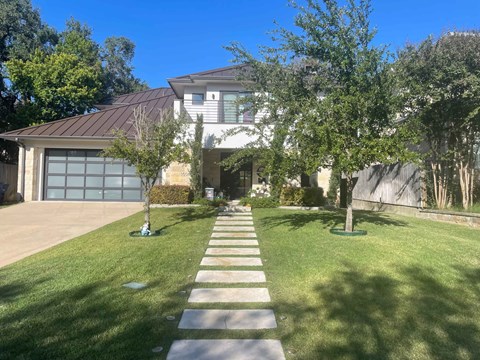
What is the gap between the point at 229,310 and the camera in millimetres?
4551

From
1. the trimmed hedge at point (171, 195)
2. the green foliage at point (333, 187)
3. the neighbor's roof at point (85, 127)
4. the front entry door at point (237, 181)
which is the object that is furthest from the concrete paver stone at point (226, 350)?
the front entry door at point (237, 181)

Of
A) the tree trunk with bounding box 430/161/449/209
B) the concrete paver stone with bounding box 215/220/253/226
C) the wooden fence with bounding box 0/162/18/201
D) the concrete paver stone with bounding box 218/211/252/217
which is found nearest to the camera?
the concrete paver stone with bounding box 215/220/253/226

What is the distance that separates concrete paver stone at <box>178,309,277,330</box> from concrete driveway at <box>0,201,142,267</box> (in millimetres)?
4380

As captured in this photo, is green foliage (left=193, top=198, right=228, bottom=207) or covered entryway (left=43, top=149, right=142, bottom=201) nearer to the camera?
green foliage (left=193, top=198, right=228, bottom=207)

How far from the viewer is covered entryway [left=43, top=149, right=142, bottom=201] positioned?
18.3 m

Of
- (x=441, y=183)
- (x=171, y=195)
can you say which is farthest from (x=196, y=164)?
(x=441, y=183)

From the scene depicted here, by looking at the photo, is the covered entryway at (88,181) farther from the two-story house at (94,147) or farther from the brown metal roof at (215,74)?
the brown metal roof at (215,74)

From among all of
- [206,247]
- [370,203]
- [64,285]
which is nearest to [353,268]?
[206,247]

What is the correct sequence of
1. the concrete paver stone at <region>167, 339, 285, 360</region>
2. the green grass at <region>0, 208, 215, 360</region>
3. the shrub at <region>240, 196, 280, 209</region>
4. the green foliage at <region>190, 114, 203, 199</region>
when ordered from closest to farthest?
the concrete paver stone at <region>167, 339, 285, 360</region>, the green grass at <region>0, 208, 215, 360</region>, the shrub at <region>240, 196, 280, 209</region>, the green foliage at <region>190, 114, 203, 199</region>

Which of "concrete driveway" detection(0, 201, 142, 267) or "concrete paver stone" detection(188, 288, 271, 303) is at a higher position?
"concrete driveway" detection(0, 201, 142, 267)

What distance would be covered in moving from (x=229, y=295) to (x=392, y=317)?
197cm

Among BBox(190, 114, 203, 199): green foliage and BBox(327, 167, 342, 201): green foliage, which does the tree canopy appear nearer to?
BBox(190, 114, 203, 199): green foliage

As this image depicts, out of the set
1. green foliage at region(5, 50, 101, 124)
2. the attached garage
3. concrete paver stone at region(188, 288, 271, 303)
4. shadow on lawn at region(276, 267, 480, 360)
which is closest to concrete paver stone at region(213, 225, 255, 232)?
shadow on lawn at region(276, 267, 480, 360)

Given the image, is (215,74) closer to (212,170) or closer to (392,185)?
(212,170)
